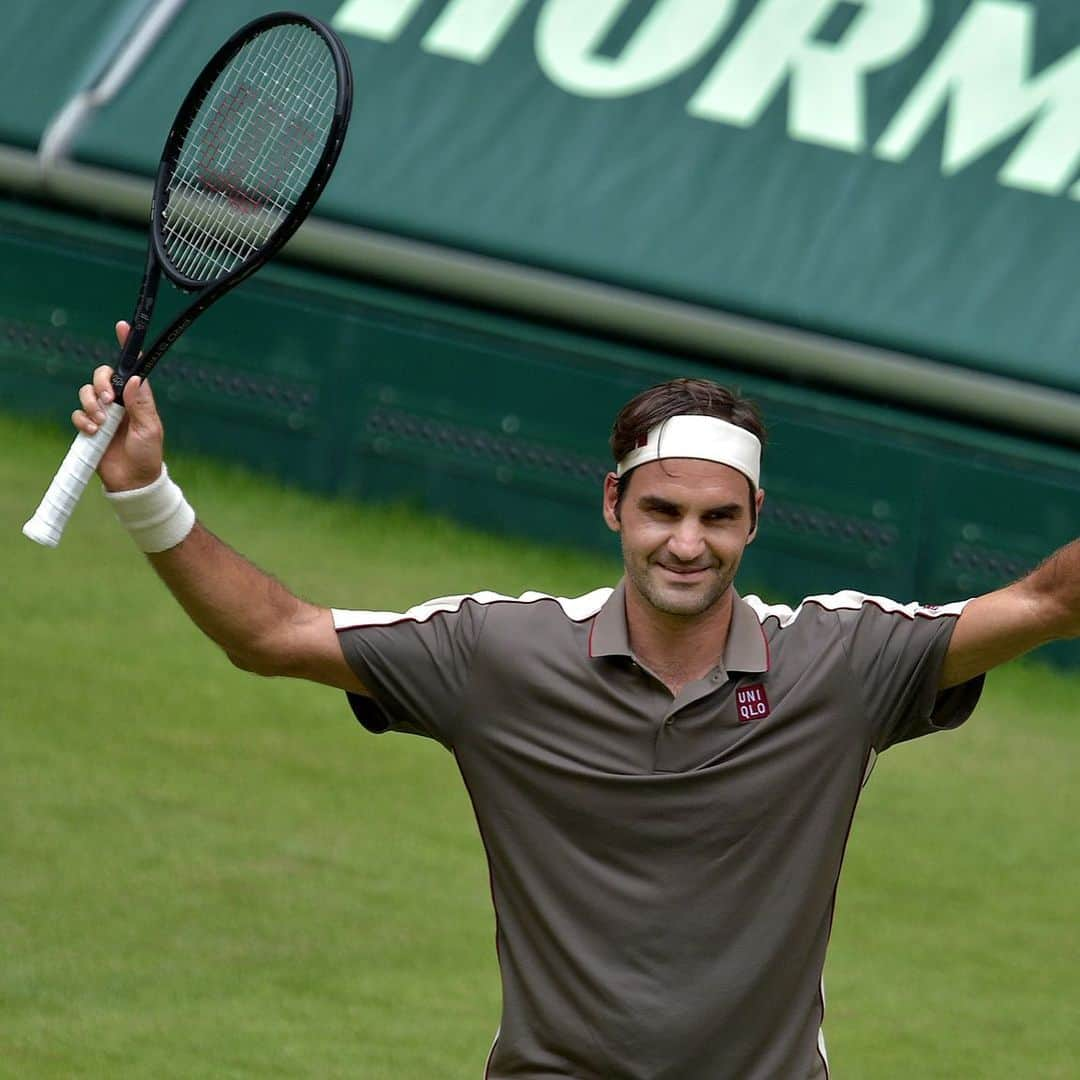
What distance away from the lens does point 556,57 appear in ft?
34.9

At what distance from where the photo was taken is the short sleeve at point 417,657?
165 inches

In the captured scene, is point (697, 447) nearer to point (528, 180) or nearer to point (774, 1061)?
point (774, 1061)

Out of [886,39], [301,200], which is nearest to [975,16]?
[886,39]

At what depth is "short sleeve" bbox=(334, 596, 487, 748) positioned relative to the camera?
4.19 meters

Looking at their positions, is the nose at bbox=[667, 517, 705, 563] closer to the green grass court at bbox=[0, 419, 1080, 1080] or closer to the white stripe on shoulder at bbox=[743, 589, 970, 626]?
the white stripe on shoulder at bbox=[743, 589, 970, 626]

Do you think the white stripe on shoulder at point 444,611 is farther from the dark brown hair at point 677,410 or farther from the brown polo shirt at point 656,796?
the dark brown hair at point 677,410

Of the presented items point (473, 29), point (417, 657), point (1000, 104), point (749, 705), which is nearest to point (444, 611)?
point (417, 657)

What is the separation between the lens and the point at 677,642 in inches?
164

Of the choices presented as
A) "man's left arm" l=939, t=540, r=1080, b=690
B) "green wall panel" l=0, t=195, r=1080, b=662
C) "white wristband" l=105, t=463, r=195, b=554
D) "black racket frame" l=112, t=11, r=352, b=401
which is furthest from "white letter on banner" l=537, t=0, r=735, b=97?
"white wristband" l=105, t=463, r=195, b=554

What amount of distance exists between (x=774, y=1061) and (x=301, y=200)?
1.78 metres

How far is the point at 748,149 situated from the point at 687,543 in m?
6.62

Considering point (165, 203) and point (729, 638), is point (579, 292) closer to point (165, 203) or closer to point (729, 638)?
point (165, 203)

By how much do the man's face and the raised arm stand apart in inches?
21.7

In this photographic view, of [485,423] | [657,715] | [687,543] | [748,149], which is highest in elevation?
[748,149]
